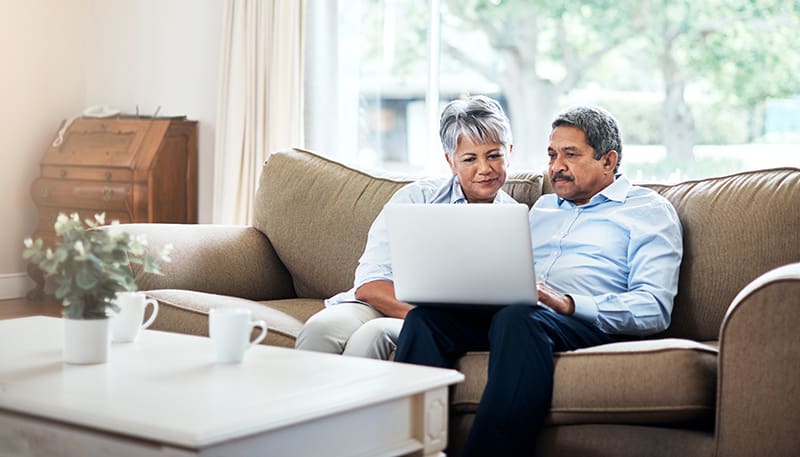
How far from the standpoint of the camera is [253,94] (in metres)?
5.09

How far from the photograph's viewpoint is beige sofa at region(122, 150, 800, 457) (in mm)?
2080

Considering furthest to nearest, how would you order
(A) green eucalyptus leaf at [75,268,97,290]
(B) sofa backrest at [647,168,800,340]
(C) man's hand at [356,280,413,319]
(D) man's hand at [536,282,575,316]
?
(C) man's hand at [356,280,413,319]
(B) sofa backrest at [647,168,800,340]
(D) man's hand at [536,282,575,316]
(A) green eucalyptus leaf at [75,268,97,290]

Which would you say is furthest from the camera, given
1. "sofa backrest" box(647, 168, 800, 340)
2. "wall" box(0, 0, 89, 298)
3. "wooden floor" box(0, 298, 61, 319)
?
"wall" box(0, 0, 89, 298)

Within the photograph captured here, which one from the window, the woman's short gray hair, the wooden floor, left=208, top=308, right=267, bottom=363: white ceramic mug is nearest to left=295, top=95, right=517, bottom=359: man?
the woman's short gray hair

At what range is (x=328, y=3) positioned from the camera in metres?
4.89

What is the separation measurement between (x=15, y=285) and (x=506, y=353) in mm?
4214

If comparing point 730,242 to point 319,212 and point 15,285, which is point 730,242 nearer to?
point 319,212

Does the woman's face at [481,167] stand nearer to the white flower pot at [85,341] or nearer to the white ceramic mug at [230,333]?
the white ceramic mug at [230,333]

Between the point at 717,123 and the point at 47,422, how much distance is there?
15.5 ft

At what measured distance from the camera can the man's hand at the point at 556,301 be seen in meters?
2.43

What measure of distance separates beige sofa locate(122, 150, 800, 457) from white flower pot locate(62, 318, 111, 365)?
783 mm

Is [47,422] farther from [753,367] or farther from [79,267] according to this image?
[753,367]

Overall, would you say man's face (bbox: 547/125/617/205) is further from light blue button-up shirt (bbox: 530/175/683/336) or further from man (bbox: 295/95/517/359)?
man (bbox: 295/95/517/359)

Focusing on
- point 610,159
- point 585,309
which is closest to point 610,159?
point 610,159
